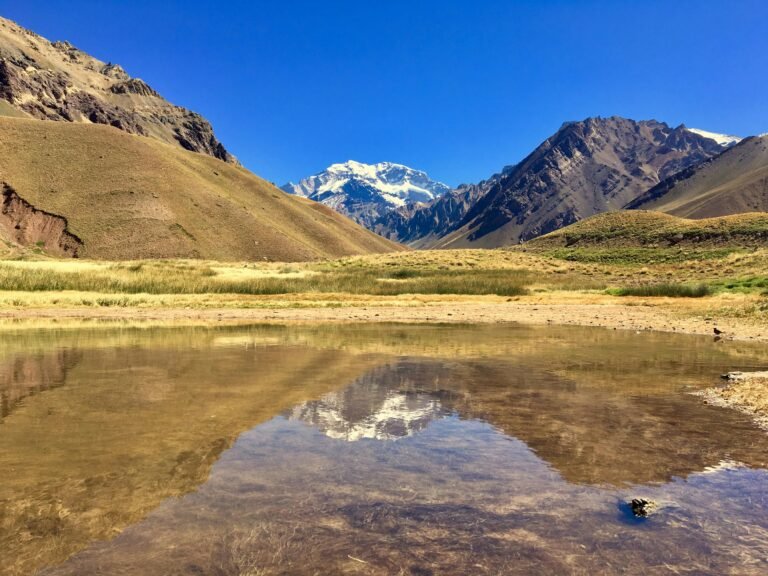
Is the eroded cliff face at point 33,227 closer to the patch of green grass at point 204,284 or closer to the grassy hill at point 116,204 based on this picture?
the grassy hill at point 116,204

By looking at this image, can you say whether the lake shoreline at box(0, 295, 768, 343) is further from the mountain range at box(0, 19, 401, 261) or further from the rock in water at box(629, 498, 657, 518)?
the mountain range at box(0, 19, 401, 261)

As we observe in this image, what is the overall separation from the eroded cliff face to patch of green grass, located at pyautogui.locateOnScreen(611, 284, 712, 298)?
102975 mm

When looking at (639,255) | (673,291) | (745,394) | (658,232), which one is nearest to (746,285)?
(673,291)

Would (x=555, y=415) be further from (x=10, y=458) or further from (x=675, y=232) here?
(x=675, y=232)

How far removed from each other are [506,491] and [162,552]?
3.70 meters

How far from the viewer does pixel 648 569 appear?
15.3 ft

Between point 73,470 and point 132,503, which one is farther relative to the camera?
point 73,470

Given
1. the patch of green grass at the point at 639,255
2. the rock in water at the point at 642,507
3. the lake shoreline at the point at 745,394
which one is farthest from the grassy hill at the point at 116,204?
the rock in water at the point at 642,507

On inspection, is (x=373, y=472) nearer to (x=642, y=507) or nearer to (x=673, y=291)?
(x=642, y=507)

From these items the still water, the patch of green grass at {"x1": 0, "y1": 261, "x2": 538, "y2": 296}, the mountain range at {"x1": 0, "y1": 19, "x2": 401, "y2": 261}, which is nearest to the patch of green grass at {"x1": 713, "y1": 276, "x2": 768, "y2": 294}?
the patch of green grass at {"x1": 0, "y1": 261, "x2": 538, "y2": 296}

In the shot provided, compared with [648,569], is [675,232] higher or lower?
higher

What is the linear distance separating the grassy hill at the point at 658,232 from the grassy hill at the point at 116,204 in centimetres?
6522

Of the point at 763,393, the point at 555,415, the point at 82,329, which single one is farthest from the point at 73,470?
the point at 82,329

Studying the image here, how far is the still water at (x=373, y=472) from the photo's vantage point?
491cm
